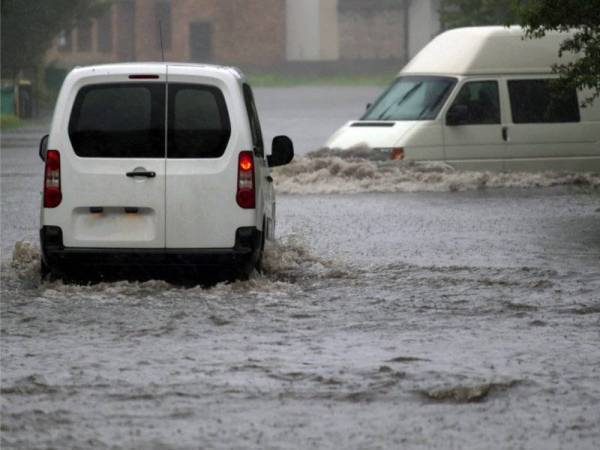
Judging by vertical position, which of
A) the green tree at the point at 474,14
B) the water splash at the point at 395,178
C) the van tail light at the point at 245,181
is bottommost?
the water splash at the point at 395,178

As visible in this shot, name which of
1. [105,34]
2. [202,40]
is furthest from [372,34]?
[105,34]

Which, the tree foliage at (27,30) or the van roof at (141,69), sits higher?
the tree foliage at (27,30)

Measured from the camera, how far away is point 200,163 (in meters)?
13.2

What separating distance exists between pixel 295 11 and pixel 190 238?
94.7 meters

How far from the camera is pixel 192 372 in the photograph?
977 cm

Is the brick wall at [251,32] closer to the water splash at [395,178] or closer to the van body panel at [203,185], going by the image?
the water splash at [395,178]

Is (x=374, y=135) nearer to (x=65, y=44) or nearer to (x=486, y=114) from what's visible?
(x=486, y=114)

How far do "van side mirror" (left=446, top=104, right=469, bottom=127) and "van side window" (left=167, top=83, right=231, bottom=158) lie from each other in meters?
11.8

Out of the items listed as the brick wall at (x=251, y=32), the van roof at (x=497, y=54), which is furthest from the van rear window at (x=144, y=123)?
the brick wall at (x=251, y=32)

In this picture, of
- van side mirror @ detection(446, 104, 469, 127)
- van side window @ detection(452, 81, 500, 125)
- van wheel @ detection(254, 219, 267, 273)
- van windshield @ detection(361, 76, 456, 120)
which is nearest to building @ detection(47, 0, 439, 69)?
van windshield @ detection(361, 76, 456, 120)

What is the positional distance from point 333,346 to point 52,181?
3.38m

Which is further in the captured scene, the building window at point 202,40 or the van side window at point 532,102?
the building window at point 202,40

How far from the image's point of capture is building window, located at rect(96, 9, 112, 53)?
4077 inches

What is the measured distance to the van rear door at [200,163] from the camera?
13.2 m
